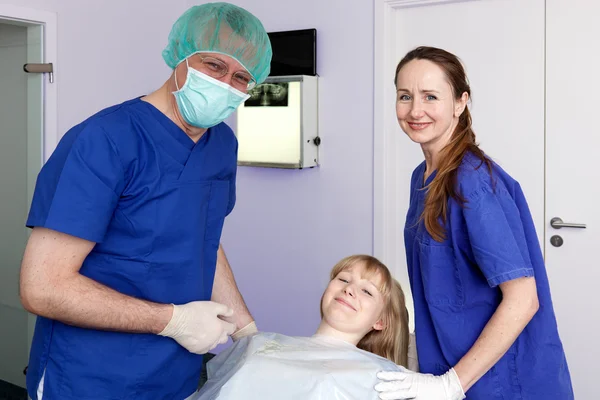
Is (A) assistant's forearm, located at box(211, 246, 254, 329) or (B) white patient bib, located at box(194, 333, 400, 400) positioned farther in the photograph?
(A) assistant's forearm, located at box(211, 246, 254, 329)

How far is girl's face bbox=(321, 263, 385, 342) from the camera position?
1.69 m

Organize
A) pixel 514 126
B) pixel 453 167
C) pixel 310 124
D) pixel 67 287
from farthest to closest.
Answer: pixel 310 124 → pixel 514 126 → pixel 453 167 → pixel 67 287

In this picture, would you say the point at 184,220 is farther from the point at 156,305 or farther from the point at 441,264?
the point at 441,264

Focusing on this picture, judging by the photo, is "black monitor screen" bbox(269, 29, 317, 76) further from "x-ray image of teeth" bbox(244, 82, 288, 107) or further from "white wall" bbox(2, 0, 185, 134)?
"white wall" bbox(2, 0, 185, 134)

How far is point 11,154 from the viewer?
118 inches

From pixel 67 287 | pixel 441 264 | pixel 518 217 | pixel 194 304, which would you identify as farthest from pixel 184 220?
pixel 518 217

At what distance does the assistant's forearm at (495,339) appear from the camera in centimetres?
129

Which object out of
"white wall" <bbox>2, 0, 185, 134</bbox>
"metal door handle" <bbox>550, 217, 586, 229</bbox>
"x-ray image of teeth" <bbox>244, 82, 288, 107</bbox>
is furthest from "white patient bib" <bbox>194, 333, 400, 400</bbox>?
"white wall" <bbox>2, 0, 185, 134</bbox>

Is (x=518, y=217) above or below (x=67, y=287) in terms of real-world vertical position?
above

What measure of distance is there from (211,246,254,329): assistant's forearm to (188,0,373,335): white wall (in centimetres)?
126

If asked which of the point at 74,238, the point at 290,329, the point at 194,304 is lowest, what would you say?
the point at 290,329

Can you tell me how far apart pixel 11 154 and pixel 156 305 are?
1.99 metres

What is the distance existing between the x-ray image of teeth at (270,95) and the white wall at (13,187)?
1.03 m

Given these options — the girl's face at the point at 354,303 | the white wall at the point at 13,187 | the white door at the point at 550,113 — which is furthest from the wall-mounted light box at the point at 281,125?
the girl's face at the point at 354,303
